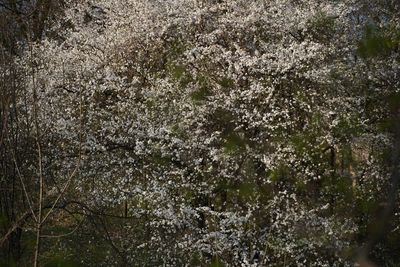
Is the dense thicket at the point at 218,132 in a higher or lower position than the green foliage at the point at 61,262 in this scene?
higher

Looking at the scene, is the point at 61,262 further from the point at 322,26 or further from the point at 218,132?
the point at 322,26

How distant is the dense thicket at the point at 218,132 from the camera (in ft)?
26.5

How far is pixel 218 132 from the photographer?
327 inches

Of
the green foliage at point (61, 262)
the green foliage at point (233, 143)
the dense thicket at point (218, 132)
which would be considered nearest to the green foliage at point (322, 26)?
the dense thicket at point (218, 132)

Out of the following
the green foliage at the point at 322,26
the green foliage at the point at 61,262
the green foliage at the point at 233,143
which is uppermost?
the green foliage at the point at 322,26

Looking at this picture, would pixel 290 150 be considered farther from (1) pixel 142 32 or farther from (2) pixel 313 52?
(1) pixel 142 32

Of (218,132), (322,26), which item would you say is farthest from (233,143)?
(322,26)

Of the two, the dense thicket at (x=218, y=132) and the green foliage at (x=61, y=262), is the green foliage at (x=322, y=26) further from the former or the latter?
the green foliage at (x=61, y=262)

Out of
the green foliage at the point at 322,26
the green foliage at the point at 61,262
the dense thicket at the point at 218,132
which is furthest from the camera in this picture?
the green foliage at the point at 322,26

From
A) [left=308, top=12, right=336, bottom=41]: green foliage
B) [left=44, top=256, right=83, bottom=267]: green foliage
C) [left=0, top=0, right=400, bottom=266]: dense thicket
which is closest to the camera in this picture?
[left=44, top=256, right=83, bottom=267]: green foliage

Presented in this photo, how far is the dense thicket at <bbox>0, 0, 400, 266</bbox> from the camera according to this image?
808 centimetres

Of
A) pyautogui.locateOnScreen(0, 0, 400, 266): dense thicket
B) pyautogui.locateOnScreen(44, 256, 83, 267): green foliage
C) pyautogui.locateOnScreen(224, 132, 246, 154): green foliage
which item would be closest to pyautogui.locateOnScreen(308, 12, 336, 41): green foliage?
pyautogui.locateOnScreen(0, 0, 400, 266): dense thicket

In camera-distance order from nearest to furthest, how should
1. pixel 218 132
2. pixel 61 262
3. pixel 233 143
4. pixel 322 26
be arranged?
pixel 61 262
pixel 218 132
pixel 233 143
pixel 322 26

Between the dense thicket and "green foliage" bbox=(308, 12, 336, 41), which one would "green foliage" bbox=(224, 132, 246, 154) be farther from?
"green foliage" bbox=(308, 12, 336, 41)
